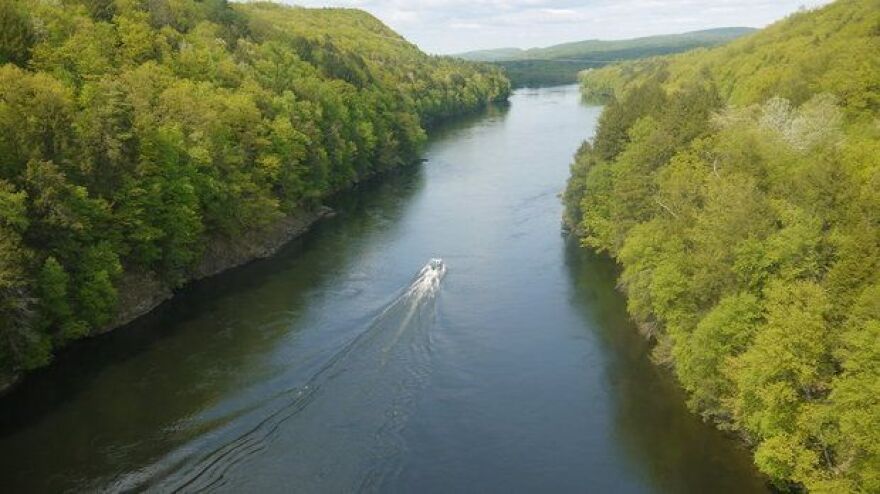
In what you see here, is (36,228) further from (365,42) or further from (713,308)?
(365,42)

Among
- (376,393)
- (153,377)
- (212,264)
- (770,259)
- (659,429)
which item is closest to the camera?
(770,259)

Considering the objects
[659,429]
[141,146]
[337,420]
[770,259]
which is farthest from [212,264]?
[770,259]

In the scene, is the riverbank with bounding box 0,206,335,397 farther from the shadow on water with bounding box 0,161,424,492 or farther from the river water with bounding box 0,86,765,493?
the river water with bounding box 0,86,765,493

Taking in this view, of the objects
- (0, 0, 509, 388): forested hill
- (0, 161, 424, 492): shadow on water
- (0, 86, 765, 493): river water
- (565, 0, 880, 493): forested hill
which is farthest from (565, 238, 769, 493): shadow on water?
(0, 0, 509, 388): forested hill

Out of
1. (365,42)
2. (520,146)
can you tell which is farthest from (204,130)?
(365,42)

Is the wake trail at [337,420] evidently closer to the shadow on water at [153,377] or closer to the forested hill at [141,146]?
the shadow on water at [153,377]

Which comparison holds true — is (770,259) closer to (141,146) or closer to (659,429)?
(659,429)
